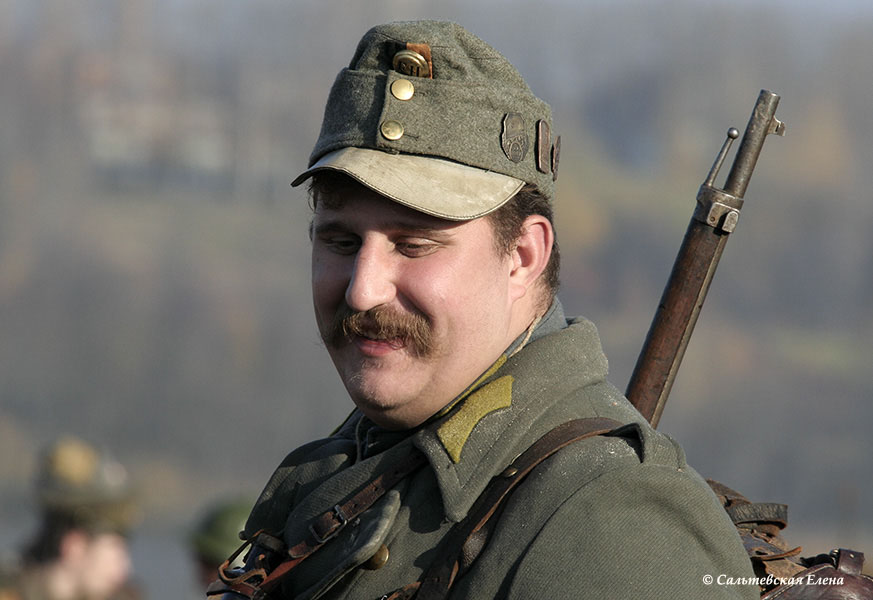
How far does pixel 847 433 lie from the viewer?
21.5 m

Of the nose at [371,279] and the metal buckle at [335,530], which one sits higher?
the nose at [371,279]

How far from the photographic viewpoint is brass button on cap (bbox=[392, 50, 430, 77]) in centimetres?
280

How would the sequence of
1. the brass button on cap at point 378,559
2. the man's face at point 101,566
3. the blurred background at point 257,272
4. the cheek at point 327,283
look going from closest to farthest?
the brass button on cap at point 378,559 < the cheek at point 327,283 < the man's face at point 101,566 < the blurred background at point 257,272

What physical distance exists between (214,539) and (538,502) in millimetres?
4368

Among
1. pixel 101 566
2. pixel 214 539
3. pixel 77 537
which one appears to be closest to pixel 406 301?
pixel 214 539

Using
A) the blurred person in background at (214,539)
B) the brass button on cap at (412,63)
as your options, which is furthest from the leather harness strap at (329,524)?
the blurred person in background at (214,539)

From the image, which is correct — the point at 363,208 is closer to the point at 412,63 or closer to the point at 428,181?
the point at 428,181

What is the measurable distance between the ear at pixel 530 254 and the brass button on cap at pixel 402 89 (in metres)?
0.38

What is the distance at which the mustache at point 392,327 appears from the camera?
2.69m

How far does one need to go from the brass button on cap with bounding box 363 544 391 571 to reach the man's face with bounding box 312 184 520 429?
33 centimetres

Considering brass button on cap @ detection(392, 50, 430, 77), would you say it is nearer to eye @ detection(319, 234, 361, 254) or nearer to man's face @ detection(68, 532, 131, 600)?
eye @ detection(319, 234, 361, 254)

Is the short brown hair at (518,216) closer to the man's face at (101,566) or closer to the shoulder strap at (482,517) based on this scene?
the shoulder strap at (482,517)

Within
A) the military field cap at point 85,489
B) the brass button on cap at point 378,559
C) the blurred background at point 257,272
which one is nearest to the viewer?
the brass button on cap at point 378,559

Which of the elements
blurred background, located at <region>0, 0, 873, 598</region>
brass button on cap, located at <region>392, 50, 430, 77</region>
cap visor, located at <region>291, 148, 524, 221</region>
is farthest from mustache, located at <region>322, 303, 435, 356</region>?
blurred background, located at <region>0, 0, 873, 598</region>
